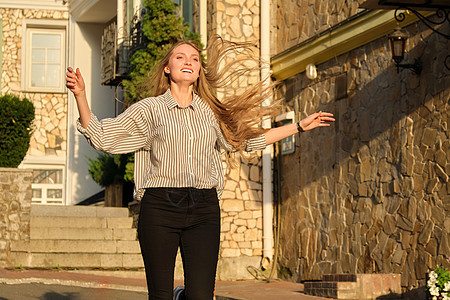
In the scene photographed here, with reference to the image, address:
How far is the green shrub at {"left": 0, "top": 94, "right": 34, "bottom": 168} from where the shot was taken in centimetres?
1518

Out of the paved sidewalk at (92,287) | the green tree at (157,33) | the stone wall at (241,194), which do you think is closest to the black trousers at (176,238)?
the paved sidewalk at (92,287)

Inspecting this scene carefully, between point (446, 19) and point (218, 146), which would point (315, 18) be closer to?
point (446, 19)

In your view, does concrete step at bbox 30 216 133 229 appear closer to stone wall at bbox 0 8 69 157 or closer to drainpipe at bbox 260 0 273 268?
drainpipe at bbox 260 0 273 268

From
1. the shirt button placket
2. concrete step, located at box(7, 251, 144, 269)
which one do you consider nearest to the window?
concrete step, located at box(7, 251, 144, 269)

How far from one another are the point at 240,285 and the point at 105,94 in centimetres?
1019

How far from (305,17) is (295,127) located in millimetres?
8710

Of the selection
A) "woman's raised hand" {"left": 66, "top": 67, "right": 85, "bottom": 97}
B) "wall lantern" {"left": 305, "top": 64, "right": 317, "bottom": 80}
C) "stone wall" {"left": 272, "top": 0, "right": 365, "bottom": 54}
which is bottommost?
"woman's raised hand" {"left": 66, "top": 67, "right": 85, "bottom": 97}

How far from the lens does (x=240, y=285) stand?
13.6 meters

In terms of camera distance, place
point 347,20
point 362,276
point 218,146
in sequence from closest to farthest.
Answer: point 218,146
point 362,276
point 347,20

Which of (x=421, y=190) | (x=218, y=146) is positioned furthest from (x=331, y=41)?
(x=218, y=146)

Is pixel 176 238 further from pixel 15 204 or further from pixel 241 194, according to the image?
pixel 15 204

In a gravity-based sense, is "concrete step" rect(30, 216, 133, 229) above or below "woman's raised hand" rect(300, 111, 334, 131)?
below

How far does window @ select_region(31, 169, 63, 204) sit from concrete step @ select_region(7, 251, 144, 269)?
7870 millimetres

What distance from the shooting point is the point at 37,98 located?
73.3ft
